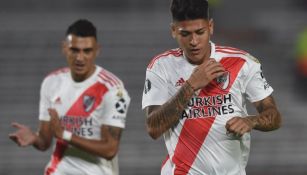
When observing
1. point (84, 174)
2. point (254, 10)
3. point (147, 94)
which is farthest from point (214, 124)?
→ point (254, 10)

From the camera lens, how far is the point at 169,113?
17.3 feet

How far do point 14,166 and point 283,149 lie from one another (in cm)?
447

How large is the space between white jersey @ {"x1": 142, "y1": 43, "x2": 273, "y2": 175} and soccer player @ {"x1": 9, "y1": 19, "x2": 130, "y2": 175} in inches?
53.0

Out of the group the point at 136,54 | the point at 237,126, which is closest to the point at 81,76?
the point at 237,126

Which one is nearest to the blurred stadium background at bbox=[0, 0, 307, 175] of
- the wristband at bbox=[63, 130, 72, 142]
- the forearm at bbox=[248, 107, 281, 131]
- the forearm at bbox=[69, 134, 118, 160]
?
the forearm at bbox=[69, 134, 118, 160]

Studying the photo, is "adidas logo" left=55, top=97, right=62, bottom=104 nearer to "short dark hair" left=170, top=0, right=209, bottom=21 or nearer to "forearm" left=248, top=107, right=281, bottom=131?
"short dark hair" left=170, top=0, right=209, bottom=21

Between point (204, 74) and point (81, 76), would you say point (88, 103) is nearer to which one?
point (81, 76)

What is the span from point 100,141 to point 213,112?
158 cm

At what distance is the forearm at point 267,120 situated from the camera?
519cm

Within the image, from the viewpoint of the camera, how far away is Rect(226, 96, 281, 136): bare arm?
16.2 feet

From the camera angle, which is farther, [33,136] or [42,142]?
[42,142]

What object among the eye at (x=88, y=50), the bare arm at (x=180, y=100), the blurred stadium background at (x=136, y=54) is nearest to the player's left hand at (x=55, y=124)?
the eye at (x=88, y=50)

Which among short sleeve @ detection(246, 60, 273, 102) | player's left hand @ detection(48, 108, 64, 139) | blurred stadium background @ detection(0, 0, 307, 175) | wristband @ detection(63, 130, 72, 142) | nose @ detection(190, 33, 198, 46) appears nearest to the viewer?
nose @ detection(190, 33, 198, 46)

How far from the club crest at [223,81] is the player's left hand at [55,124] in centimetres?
158
